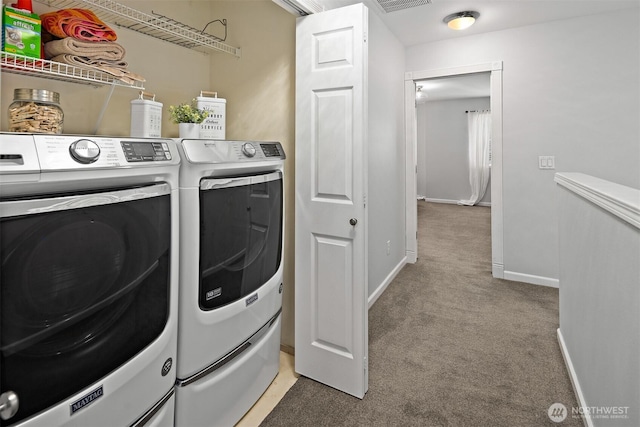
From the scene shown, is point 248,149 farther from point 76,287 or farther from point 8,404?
point 8,404

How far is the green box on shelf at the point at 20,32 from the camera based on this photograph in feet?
3.74

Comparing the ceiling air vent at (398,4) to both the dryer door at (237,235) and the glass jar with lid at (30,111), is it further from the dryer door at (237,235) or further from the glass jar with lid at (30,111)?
the glass jar with lid at (30,111)

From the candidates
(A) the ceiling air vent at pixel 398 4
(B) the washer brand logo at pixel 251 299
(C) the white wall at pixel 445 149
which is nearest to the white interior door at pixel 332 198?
(B) the washer brand logo at pixel 251 299

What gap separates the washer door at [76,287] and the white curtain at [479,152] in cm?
819

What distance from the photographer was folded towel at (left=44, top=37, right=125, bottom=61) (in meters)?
1.28

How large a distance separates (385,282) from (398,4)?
243 centimetres

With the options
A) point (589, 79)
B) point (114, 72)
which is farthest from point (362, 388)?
point (589, 79)

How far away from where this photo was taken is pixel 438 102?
8484mm

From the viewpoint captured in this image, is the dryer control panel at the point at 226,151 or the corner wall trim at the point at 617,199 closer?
the corner wall trim at the point at 617,199

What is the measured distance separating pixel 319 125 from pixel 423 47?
2569 millimetres

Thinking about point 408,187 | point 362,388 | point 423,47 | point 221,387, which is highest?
point 423,47

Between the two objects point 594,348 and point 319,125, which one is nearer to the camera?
point 594,348

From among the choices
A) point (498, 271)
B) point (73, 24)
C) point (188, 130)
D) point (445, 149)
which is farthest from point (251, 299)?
point (445, 149)

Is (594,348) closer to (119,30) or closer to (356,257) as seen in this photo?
(356,257)
